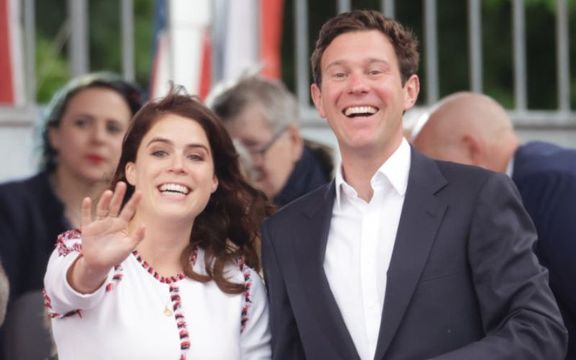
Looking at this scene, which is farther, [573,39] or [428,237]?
[573,39]

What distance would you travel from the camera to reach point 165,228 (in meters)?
3.01

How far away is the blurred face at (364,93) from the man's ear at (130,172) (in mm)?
510

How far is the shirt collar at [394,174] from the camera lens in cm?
285

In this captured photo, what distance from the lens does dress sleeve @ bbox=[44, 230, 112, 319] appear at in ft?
9.11

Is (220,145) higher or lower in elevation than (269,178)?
higher

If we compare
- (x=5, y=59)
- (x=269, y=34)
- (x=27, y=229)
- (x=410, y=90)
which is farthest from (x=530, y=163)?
(x=5, y=59)

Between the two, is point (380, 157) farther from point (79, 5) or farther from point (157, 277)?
point (79, 5)

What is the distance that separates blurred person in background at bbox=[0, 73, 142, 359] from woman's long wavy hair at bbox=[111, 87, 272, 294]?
3.15 feet

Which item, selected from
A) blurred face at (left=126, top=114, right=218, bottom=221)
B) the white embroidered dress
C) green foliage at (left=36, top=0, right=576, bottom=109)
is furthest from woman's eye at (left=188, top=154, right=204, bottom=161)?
green foliage at (left=36, top=0, right=576, bottom=109)

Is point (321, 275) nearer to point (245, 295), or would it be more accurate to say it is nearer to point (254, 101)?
point (245, 295)

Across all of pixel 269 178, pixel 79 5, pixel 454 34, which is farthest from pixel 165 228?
pixel 454 34

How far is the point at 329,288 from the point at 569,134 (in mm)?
4348

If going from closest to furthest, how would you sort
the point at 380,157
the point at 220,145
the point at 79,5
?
the point at 380,157 → the point at 220,145 → the point at 79,5

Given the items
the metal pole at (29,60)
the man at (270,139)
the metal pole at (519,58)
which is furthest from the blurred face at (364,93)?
the metal pole at (519,58)
